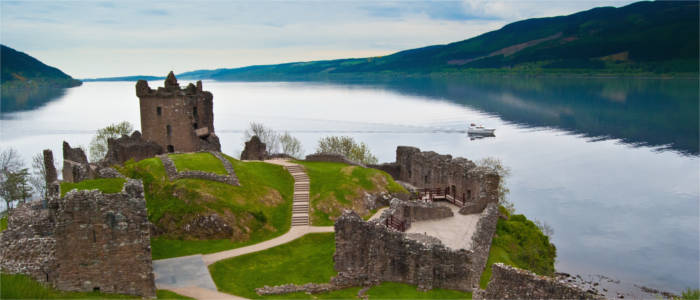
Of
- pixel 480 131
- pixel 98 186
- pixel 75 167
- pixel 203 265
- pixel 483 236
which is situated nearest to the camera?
pixel 98 186

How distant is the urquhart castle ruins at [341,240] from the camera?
21.6 meters

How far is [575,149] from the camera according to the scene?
11512cm

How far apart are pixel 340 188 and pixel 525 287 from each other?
77.7ft

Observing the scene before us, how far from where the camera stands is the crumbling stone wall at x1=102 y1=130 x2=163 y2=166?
5131 cm

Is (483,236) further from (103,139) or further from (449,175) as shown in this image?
(103,139)

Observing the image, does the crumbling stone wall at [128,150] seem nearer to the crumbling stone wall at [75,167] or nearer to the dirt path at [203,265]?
the crumbling stone wall at [75,167]

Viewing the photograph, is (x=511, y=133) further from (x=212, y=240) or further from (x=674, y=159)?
(x=212, y=240)

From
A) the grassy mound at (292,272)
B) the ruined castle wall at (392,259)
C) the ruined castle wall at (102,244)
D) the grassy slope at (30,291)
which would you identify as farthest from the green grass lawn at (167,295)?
the ruined castle wall at (392,259)

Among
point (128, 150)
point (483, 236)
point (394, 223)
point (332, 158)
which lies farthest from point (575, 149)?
point (128, 150)

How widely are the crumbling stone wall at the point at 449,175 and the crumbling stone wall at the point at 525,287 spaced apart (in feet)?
68.9

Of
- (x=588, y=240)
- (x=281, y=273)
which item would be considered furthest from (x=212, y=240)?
(x=588, y=240)

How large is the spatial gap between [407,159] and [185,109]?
24960 millimetres

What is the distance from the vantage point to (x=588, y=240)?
6278cm

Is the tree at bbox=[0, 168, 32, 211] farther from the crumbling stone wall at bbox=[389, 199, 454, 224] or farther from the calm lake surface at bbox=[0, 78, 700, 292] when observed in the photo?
the crumbling stone wall at bbox=[389, 199, 454, 224]
